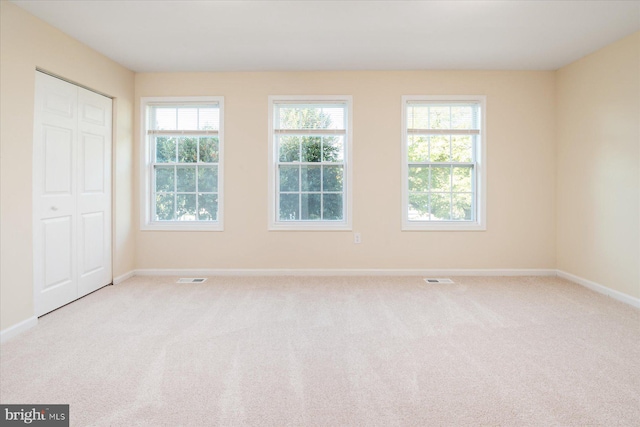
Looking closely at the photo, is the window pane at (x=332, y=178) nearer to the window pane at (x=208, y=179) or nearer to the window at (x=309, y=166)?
the window at (x=309, y=166)

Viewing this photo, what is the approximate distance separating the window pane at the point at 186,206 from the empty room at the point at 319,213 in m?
0.03

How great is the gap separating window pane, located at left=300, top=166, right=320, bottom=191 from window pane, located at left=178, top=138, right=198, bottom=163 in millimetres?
1410

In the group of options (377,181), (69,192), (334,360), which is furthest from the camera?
(377,181)

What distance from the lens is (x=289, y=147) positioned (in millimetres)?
4727

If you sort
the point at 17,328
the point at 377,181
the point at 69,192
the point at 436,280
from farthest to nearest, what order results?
the point at 377,181 → the point at 436,280 → the point at 69,192 → the point at 17,328

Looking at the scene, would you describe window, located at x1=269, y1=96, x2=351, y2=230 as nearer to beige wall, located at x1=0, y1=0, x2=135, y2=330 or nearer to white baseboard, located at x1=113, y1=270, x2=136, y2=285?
white baseboard, located at x1=113, y1=270, x2=136, y2=285

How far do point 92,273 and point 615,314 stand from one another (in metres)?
5.14

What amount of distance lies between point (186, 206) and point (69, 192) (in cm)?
141

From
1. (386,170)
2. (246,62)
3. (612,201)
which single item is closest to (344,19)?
(246,62)

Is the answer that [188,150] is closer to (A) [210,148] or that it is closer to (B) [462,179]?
(A) [210,148]

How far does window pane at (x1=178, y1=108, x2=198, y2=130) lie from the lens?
15.5 feet

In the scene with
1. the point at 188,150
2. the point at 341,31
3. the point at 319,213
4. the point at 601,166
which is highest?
the point at 341,31

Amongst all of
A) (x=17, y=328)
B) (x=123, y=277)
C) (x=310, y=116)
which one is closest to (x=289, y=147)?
(x=310, y=116)

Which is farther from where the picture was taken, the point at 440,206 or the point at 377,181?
the point at 440,206
